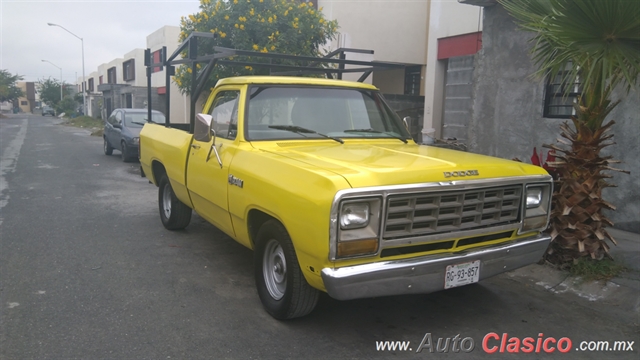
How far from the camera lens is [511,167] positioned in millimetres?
4137

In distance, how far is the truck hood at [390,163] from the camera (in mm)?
3553

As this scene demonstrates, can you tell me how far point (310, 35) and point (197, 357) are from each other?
7919 millimetres

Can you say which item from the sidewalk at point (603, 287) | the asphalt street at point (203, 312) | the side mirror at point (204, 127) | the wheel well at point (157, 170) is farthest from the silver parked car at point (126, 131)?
the sidewalk at point (603, 287)

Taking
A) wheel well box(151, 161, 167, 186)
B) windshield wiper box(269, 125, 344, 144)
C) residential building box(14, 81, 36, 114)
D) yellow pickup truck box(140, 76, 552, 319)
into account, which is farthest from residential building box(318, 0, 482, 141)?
residential building box(14, 81, 36, 114)

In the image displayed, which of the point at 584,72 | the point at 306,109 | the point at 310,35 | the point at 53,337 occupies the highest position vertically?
the point at 310,35

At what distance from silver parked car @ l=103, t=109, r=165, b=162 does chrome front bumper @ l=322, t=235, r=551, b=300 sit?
1196 centimetres

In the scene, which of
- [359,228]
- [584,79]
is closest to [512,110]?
[584,79]

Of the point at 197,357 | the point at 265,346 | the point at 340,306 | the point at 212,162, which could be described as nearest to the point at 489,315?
the point at 340,306

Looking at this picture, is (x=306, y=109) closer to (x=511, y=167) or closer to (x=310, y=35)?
(x=511, y=167)

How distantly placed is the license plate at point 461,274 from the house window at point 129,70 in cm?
4145

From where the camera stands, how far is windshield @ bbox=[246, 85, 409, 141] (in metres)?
4.98

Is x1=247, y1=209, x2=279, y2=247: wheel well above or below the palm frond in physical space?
below

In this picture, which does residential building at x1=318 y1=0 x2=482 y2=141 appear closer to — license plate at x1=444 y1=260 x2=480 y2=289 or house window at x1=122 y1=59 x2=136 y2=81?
license plate at x1=444 y1=260 x2=480 y2=289

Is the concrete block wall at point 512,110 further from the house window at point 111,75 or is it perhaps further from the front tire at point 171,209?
the house window at point 111,75
